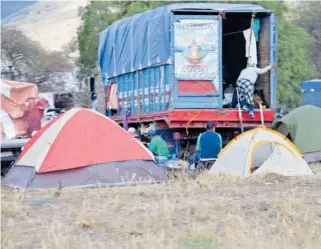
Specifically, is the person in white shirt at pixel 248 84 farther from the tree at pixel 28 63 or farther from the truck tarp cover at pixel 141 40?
the tree at pixel 28 63

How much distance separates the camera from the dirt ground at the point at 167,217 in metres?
7.70

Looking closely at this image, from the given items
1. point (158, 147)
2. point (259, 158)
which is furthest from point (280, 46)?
point (259, 158)

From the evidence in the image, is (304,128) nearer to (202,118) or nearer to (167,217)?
(202,118)

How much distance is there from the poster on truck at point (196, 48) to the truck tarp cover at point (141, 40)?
0.73ft

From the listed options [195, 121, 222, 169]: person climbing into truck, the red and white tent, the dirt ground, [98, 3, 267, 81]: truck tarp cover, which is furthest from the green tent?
the red and white tent

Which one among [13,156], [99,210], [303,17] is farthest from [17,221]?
[303,17]

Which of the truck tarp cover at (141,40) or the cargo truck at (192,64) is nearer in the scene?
the cargo truck at (192,64)

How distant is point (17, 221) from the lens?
8.88m

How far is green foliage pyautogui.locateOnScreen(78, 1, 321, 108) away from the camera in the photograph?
29.9 m

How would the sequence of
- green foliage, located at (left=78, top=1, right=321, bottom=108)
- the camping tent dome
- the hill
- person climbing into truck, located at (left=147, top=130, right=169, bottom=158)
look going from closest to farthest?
the camping tent dome → person climbing into truck, located at (left=147, top=130, right=169, bottom=158) → green foliage, located at (left=78, top=1, right=321, bottom=108) → the hill

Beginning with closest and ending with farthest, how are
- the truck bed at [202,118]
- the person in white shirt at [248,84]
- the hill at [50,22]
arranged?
the truck bed at [202,118], the person in white shirt at [248,84], the hill at [50,22]

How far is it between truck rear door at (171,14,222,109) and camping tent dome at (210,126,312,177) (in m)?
1.93

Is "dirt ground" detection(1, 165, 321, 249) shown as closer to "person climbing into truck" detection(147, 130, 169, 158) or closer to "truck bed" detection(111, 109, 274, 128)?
"person climbing into truck" detection(147, 130, 169, 158)

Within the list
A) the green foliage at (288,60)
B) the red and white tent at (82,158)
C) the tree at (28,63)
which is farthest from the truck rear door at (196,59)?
the green foliage at (288,60)
